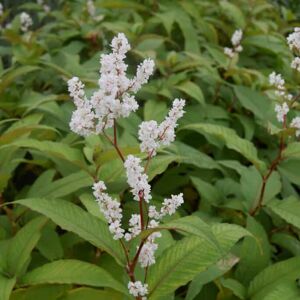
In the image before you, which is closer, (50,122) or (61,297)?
(61,297)

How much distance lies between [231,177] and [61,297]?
45.7 inches

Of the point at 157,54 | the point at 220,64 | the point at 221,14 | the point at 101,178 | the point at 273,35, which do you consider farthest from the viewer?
the point at 221,14

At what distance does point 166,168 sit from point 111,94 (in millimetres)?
930

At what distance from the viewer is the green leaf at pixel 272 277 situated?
1.76 meters

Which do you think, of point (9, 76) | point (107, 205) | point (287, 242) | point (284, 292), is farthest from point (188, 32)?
point (107, 205)

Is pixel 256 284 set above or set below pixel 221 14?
above

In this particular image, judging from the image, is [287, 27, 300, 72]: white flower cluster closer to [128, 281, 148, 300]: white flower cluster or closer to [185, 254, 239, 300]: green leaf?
[185, 254, 239, 300]: green leaf

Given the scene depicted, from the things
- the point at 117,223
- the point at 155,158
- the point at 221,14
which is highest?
the point at 117,223

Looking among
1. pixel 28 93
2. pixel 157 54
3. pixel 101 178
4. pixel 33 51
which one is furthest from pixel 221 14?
pixel 101 178

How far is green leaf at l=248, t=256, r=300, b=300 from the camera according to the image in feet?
5.77

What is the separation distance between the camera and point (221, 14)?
4.17 m

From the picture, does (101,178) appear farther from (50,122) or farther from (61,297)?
(50,122)

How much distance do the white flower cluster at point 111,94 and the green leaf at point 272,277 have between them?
2.61 feet

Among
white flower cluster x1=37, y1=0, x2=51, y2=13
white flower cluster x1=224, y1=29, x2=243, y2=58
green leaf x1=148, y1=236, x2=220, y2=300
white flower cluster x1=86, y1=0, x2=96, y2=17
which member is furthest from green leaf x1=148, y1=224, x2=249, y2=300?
white flower cluster x1=37, y1=0, x2=51, y2=13
